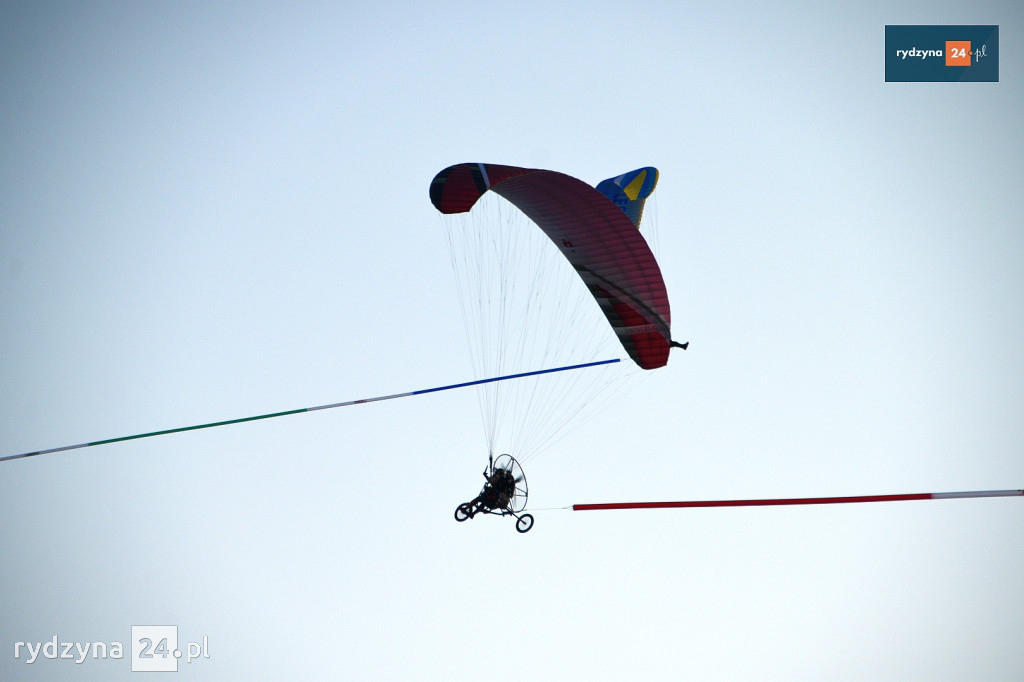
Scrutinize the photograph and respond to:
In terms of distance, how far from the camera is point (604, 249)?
18562 millimetres

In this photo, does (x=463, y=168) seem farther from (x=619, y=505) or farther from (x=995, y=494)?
(x=995, y=494)

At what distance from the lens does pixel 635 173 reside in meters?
22.2

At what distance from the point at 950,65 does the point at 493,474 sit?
71.7 feet

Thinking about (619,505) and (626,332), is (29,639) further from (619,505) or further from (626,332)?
(619,505)

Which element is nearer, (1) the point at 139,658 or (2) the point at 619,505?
(2) the point at 619,505

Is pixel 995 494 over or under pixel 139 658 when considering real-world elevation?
over

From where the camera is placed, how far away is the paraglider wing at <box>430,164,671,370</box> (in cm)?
1795

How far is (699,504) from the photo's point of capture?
11023 mm

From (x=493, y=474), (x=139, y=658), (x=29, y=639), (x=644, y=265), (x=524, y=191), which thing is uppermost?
(x=524, y=191)

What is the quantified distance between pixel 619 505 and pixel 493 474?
19.0ft

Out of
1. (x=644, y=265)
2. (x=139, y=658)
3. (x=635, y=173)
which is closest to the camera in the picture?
(x=644, y=265)

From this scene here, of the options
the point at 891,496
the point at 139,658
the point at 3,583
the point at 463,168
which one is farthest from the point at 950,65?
the point at 3,583

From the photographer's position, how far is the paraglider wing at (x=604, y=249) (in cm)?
1795

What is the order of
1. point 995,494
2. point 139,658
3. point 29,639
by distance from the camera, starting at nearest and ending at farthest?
point 995,494 → point 139,658 → point 29,639
